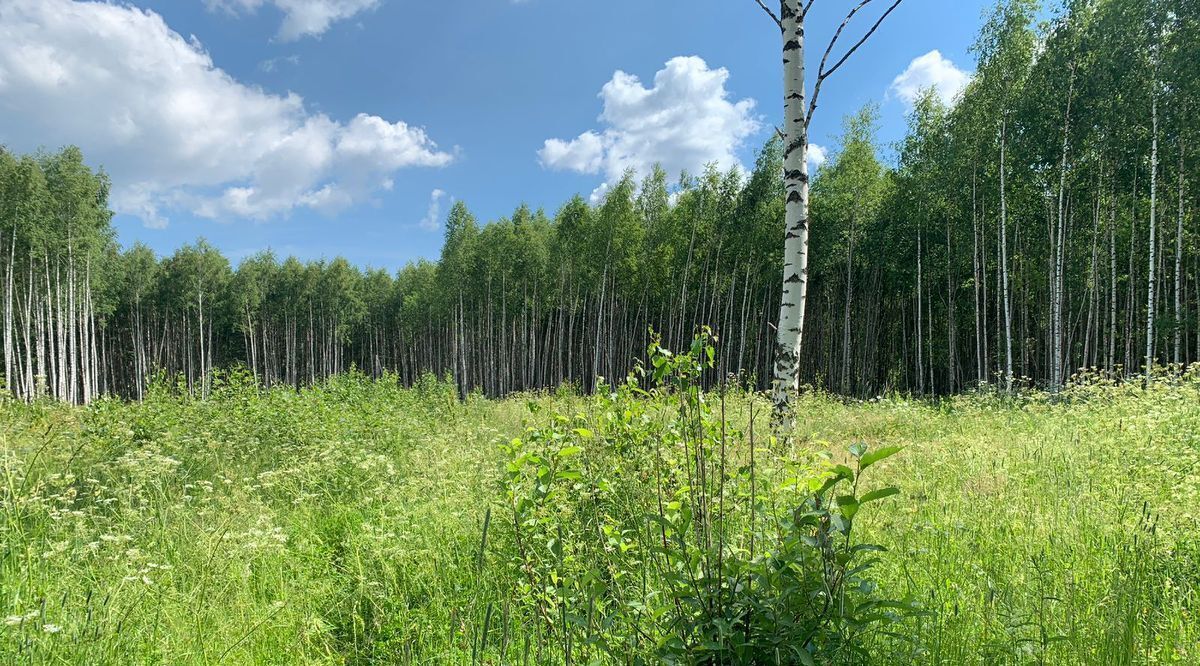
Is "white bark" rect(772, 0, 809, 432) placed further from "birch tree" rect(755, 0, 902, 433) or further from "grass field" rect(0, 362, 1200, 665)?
"grass field" rect(0, 362, 1200, 665)

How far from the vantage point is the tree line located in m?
15.9

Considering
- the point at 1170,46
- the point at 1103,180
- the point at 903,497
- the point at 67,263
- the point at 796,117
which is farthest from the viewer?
the point at 67,263

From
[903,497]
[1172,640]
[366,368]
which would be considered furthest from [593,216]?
[366,368]

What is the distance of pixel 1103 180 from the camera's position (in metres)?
17.5

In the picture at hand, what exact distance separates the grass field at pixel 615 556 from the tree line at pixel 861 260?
18.9ft

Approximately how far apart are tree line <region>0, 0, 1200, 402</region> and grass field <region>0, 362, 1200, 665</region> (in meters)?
5.75

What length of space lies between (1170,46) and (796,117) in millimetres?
17556

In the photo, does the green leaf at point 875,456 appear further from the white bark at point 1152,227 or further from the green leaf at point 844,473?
the white bark at point 1152,227

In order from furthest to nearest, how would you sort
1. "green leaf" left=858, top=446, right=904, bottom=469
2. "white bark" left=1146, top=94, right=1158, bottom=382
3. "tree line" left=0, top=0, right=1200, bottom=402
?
1. "tree line" left=0, top=0, right=1200, bottom=402
2. "white bark" left=1146, top=94, right=1158, bottom=382
3. "green leaf" left=858, top=446, right=904, bottom=469

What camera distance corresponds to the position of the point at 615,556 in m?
2.32

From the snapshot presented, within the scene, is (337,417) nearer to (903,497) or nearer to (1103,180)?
(903,497)

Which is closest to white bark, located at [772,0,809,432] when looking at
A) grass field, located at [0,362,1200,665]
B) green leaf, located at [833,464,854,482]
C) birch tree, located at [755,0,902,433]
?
birch tree, located at [755,0,902,433]

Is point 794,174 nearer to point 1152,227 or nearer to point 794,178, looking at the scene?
point 794,178

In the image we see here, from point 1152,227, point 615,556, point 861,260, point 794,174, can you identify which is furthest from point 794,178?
point 861,260
